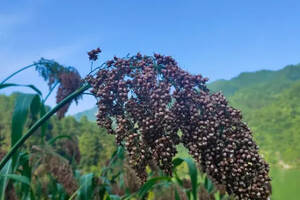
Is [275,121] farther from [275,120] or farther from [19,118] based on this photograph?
[19,118]

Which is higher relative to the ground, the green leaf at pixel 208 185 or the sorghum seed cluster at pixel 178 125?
the sorghum seed cluster at pixel 178 125

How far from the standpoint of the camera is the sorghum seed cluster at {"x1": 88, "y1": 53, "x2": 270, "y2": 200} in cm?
147

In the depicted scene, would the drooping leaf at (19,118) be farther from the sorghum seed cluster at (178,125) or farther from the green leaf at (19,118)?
the sorghum seed cluster at (178,125)

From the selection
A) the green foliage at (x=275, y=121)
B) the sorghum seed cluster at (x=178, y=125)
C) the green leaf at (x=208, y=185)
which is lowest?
the green leaf at (x=208, y=185)

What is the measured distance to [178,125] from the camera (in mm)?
1577

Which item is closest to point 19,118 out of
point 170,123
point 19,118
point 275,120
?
point 19,118

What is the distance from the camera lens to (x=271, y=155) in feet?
218

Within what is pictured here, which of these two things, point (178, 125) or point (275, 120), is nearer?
point (178, 125)

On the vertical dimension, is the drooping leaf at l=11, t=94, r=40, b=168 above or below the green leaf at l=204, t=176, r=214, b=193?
above

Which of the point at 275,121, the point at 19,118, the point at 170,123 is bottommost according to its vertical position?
the point at 170,123

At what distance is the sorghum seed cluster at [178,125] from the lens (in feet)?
4.83

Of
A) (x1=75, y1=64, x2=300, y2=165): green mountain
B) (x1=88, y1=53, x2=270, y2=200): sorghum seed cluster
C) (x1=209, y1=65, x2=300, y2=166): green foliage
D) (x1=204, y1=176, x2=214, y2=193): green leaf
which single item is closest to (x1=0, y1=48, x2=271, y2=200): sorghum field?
(x1=88, y1=53, x2=270, y2=200): sorghum seed cluster

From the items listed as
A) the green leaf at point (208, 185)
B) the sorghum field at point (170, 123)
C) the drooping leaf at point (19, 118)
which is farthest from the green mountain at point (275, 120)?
the sorghum field at point (170, 123)

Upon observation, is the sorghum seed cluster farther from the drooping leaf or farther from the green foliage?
the green foliage
